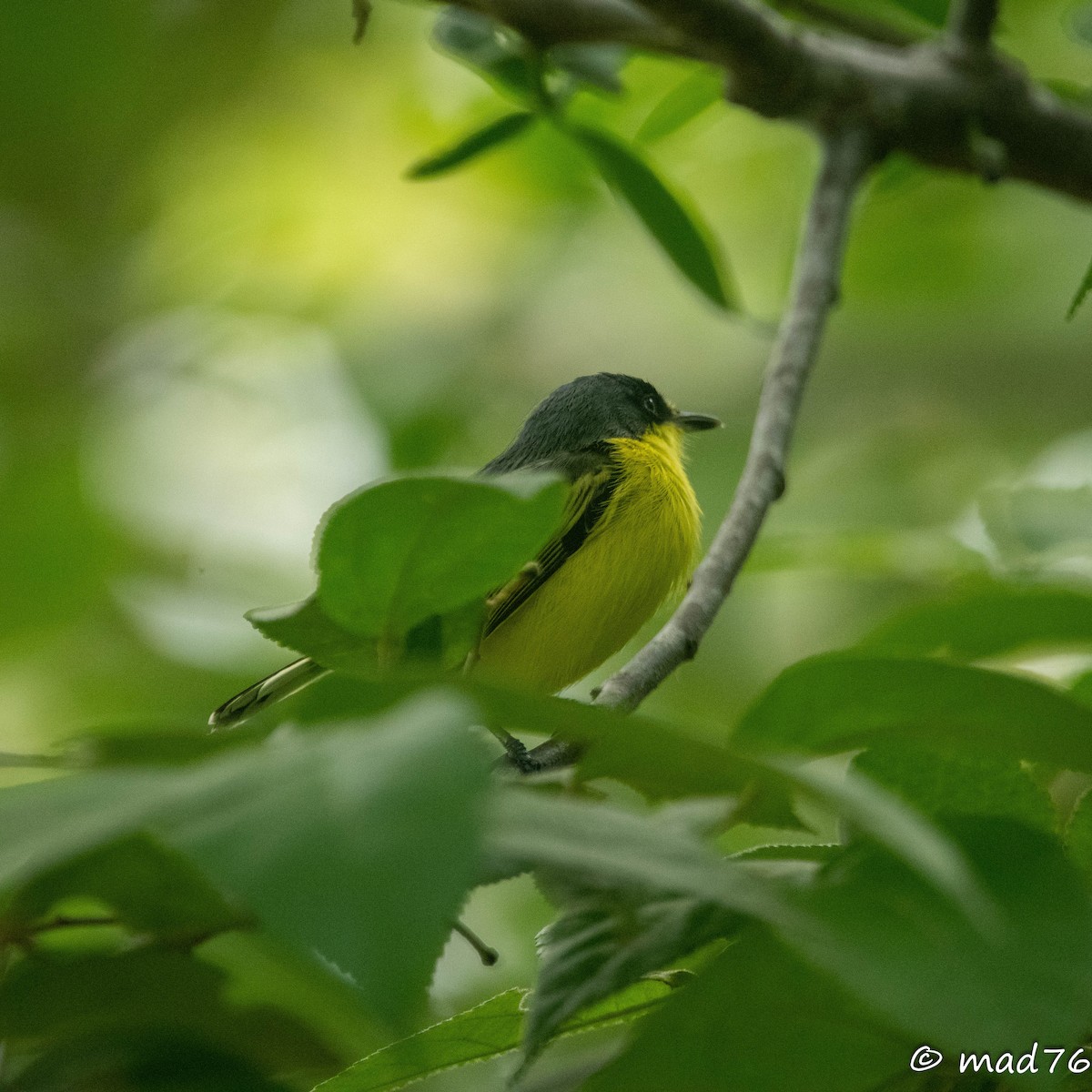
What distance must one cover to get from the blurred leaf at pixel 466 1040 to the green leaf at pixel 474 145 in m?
1.81

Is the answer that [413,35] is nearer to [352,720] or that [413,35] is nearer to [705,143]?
[705,143]

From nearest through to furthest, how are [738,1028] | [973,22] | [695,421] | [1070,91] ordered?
[738,1028] < [973,22] < [1070,91] < [695,421]

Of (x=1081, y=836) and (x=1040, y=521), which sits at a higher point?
(x=1081, y=836)

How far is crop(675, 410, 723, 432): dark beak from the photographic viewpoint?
4.66m

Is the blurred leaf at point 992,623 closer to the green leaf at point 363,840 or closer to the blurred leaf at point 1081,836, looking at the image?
the blurred leaf at point 1081,836

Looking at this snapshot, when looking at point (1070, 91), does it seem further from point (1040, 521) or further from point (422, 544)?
point (422, 544)

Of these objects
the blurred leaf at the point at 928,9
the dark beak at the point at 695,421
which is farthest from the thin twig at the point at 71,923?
the dark beak at the point at 695,421

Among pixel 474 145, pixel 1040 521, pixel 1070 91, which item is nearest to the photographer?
pixel 1040 521

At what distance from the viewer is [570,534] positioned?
11.6 ft

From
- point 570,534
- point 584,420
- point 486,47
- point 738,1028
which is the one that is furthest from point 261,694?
point 738,1028

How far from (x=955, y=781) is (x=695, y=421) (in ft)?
11.8

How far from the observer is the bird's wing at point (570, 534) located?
129 inches

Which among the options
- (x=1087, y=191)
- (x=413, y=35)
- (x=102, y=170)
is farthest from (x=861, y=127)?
(x=102, y=170)

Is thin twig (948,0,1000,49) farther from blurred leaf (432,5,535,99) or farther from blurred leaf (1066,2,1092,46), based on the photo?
blurred leaf (432,5,535,99)
